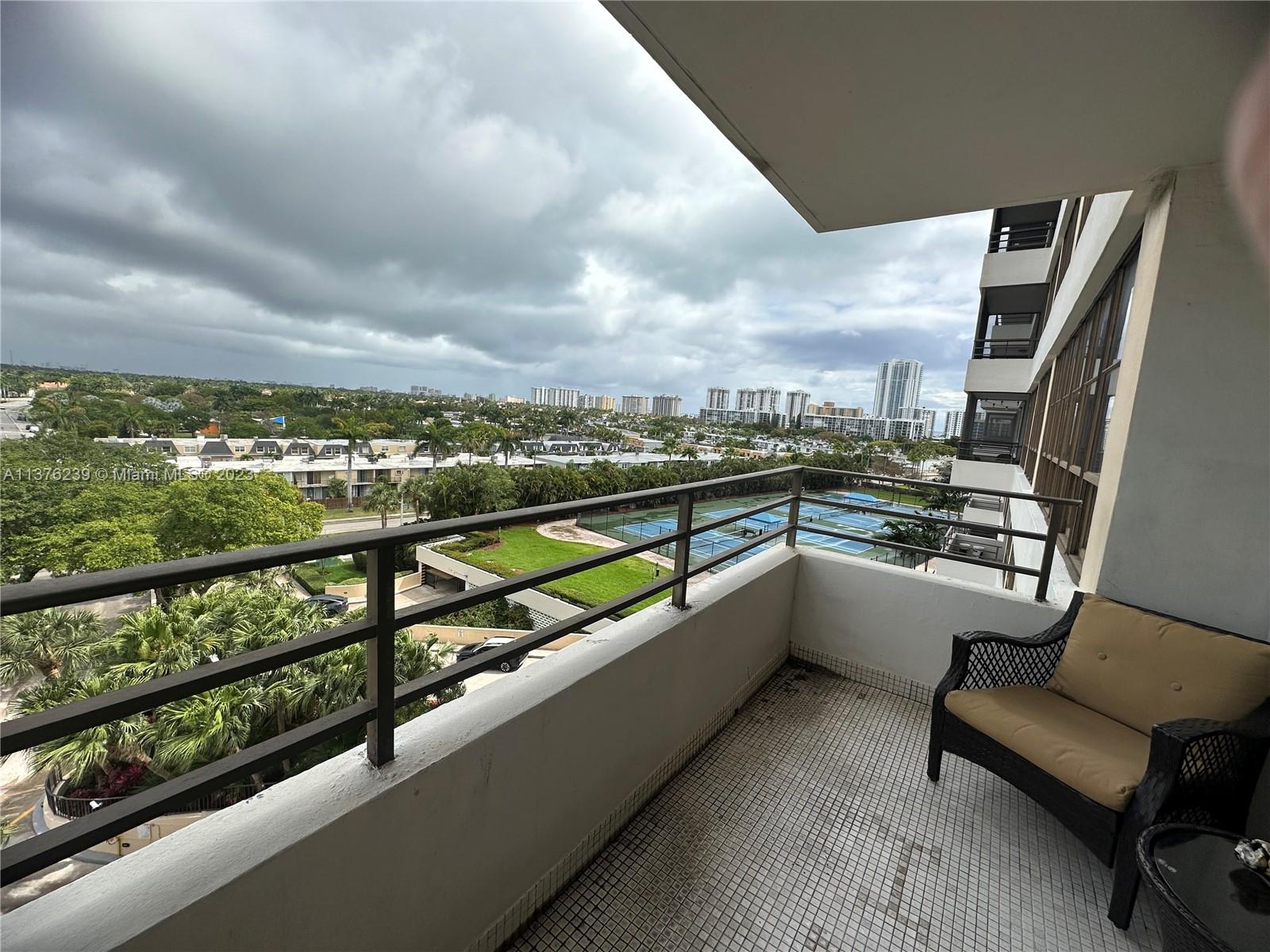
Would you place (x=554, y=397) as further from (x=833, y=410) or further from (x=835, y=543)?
(x=835, y=543)

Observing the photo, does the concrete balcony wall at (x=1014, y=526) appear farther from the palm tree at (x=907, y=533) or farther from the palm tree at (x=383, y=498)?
the palm tree at (x=383, y=498)

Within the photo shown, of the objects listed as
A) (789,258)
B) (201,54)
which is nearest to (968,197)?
(201,54)

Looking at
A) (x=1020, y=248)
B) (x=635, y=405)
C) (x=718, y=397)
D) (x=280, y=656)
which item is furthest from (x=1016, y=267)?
(x=635, y=405)

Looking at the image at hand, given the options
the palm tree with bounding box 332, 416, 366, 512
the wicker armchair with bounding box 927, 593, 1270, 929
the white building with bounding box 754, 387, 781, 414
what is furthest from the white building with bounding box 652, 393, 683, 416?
the wicker armchair with bounding box 927, 593, 1270, 929

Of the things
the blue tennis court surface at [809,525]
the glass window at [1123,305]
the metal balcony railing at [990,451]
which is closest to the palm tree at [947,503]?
the blue tennis court surface at [809,525]

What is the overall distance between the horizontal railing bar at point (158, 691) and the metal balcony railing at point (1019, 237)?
12168 mm

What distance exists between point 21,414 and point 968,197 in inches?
1077

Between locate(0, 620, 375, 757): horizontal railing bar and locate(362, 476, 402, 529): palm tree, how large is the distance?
→ 31.6 m

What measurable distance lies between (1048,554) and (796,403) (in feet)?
83.5

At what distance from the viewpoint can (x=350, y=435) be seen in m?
28.5

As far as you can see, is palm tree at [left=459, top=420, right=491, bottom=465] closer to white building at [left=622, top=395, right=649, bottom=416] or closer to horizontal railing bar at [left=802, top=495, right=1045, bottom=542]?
white building at [left=622, top=395, right=649, bottom=416]

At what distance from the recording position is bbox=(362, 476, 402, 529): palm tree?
96.2 feet

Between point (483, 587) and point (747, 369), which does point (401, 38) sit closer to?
point (483, 587)

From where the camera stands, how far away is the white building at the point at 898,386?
A: 71.7 ft
